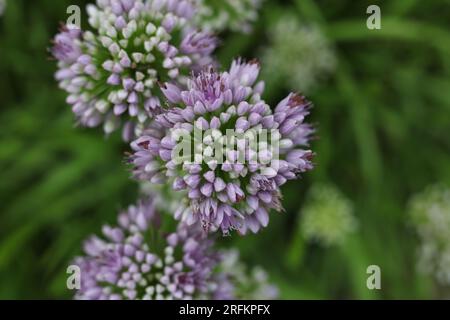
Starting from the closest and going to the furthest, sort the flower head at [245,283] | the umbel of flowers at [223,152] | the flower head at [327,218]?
1. the umbel of flowers at [223,152]
2. the flower head at [245,283]
3. the flower head at [327,218]

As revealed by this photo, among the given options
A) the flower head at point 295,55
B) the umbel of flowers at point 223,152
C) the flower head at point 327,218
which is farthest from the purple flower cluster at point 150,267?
the flower head at point 295,55

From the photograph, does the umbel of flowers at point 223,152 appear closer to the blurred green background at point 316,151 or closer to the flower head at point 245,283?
the flower head at point 245,283

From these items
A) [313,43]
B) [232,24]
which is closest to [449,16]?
[313,43]

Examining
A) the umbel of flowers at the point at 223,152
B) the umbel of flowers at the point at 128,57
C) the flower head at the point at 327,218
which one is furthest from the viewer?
the flower head at the point at 327,218

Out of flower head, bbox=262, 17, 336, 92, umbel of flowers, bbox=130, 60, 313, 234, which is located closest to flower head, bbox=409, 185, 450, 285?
flower head, bbox=262, 17, 336, 92

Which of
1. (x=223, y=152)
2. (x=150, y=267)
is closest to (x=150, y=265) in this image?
(x=150, y=267)

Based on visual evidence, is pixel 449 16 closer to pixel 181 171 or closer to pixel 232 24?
pixel 232 24

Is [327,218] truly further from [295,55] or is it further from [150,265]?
[150,265]
